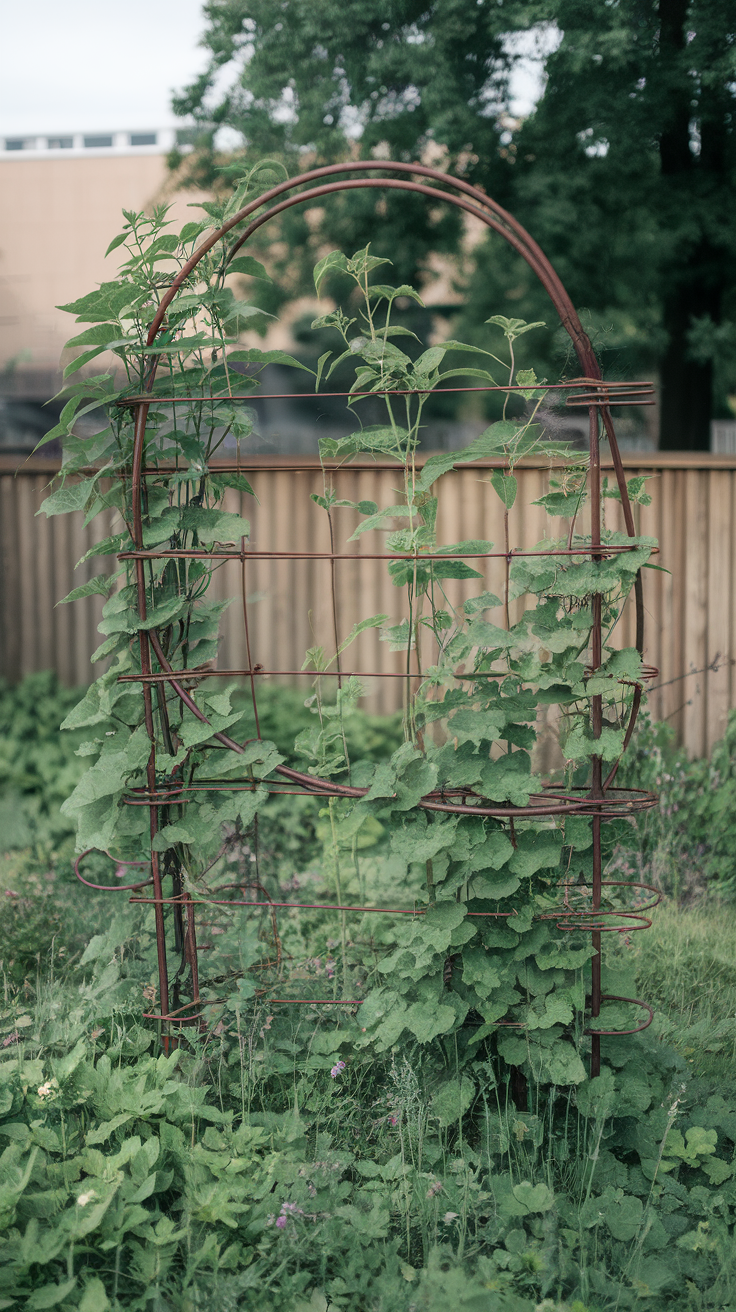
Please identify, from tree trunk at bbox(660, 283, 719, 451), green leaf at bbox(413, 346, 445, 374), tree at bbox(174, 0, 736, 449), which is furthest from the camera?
tree trunk at bbox(660, 283, 719, 451)

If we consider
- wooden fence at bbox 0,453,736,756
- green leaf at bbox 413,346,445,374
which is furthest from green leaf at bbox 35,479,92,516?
wooden fence at bbox 0,453,736,756

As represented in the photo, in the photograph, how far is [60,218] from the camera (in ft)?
22.4

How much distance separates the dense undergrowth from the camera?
1.63 meters

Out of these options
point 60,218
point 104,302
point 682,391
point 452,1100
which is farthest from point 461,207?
point 60,218

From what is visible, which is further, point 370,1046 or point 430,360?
point 370,1046

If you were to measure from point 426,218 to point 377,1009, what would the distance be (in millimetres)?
4943

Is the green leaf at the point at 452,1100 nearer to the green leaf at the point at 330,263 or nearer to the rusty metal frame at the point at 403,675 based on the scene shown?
the rusty metal frame at the point at 403,675

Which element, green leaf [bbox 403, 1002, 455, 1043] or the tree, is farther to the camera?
the tree

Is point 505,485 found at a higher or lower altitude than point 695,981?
higher

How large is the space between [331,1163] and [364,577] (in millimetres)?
3075

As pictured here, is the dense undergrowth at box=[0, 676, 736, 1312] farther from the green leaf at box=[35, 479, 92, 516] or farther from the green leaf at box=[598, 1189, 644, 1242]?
the green leaf at box=[35, 479, 92, 516]

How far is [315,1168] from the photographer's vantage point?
1851mm

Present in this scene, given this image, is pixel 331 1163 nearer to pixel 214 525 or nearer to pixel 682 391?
pixel 214 525

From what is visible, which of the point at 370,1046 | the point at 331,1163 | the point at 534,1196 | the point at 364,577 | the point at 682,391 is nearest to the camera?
the point at 534,1196
